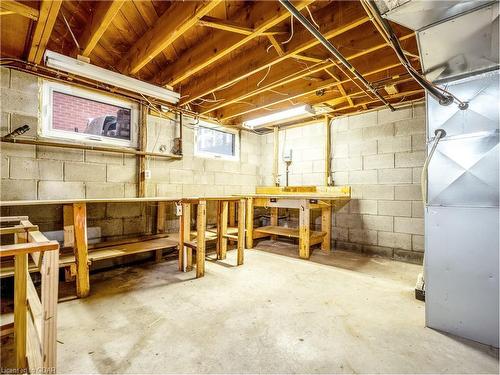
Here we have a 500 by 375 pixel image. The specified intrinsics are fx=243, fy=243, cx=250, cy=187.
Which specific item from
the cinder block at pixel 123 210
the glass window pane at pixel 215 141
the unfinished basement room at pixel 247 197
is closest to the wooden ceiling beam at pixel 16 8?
the unfinished basement room at pixel 247 197

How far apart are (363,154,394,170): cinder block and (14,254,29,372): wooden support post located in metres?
3.92

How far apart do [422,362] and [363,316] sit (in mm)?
499

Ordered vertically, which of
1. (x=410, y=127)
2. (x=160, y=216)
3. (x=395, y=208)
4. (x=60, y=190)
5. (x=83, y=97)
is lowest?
(x=160, y=216)

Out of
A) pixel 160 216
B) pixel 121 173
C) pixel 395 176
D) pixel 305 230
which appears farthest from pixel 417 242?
pixel 121 173

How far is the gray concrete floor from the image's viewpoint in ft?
4.41

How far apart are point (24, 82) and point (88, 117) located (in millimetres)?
617

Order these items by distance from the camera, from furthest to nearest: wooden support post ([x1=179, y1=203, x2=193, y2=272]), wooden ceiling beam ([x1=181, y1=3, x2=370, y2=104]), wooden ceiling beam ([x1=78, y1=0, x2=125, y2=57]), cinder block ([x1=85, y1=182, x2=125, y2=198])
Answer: cinder block ([x1=85, y1=182, x2=125, y2=198]) < wooden support post ([x1=179, y1=203, x2=193, y2=272]) < wooden ceiling beam ([x1=181, y1=3, x2=370, y2=104]) < wooden ceiling beam ([x1=78, y1=0, x2=125, y2=57])

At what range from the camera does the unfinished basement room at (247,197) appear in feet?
4.58

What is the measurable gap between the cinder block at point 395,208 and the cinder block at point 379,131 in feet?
3.23

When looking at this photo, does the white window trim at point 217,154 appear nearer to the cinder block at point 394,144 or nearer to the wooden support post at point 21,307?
the cinder block at point 394,144

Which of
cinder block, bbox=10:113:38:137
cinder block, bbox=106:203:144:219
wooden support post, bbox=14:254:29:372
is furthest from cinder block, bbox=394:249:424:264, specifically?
cinder block, bbox=10:113:38:137

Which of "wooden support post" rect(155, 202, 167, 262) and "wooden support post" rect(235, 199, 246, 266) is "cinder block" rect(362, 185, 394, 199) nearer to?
"wooden support post" rect(235, 199, 246, 266)

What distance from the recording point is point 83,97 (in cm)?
284

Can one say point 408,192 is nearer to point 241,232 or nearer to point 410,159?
point 410,159
